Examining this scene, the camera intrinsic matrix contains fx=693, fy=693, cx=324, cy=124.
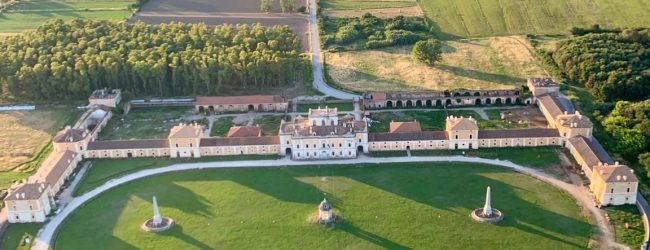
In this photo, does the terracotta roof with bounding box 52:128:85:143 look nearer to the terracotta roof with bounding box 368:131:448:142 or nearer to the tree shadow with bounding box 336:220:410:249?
the terracotta roof with bounding box 368:131:448:142

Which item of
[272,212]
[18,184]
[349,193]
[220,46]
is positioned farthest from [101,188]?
[220,46]

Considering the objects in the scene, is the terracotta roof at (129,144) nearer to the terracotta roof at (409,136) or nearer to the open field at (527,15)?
the terracotta roof at (409,136)

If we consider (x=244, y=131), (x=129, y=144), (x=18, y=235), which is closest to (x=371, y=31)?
(x=244, y=131)

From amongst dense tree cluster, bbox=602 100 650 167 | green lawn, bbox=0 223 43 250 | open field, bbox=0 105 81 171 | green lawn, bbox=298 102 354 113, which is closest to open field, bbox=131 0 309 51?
green lawn, bbox=298 102 354 113

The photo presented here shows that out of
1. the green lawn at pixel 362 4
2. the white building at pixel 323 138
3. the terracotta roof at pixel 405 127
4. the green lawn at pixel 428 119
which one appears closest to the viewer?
the white building at pixel 323 138

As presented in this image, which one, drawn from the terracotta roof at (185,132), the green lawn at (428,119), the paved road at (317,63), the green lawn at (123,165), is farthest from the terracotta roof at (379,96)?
the terracotta roof at (185,132)

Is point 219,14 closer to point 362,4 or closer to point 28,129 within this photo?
point 362,4
